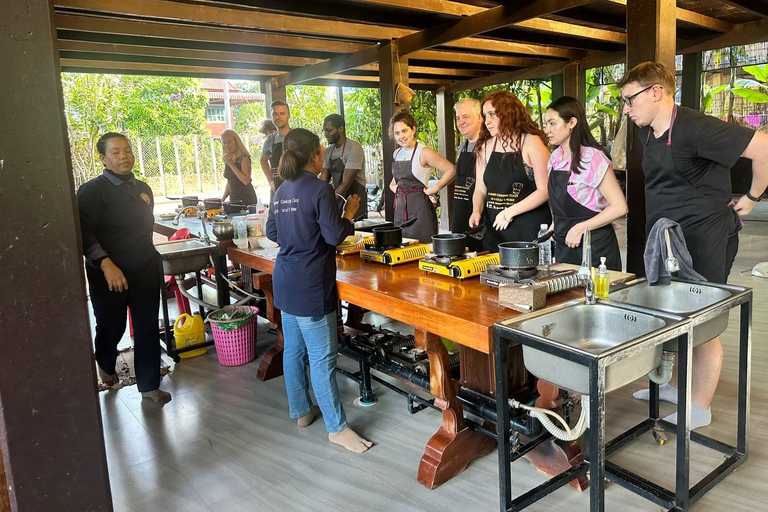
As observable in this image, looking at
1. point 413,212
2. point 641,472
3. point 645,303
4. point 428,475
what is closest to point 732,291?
point 645,303

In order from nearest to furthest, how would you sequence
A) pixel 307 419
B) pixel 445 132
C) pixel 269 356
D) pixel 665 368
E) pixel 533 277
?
pixel 665 368, pixel 533 277, pixel 307 419, pixel 269 356, pixel 445 132

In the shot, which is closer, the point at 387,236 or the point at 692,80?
the point at 387,236

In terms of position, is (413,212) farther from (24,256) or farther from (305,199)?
(24,256)

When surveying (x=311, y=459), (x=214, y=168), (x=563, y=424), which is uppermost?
(x=214, y=168)

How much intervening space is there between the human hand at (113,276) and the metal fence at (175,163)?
28.0ft

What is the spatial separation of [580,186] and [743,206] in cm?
71

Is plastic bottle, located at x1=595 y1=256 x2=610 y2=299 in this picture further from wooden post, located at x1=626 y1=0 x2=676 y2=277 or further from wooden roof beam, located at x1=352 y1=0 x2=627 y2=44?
wooden roof beam, located at x1=352 y1=0 x2=627 y2=44

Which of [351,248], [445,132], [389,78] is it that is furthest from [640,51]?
[445,132]

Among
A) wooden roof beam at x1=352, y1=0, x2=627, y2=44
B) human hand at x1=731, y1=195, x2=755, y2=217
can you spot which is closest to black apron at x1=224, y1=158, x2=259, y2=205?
wooden roof beam at x1=352, y1=0, x2=627, y2=44

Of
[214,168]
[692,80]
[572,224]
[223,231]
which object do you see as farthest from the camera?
[214,168]

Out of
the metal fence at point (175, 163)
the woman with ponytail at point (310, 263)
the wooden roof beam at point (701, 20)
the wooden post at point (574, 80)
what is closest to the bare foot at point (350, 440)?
the woman with ponytail at point (310, 263)

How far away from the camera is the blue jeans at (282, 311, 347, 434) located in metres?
2.72

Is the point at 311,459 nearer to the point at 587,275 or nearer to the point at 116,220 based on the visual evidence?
the point at 587,275

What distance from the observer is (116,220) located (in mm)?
3193
